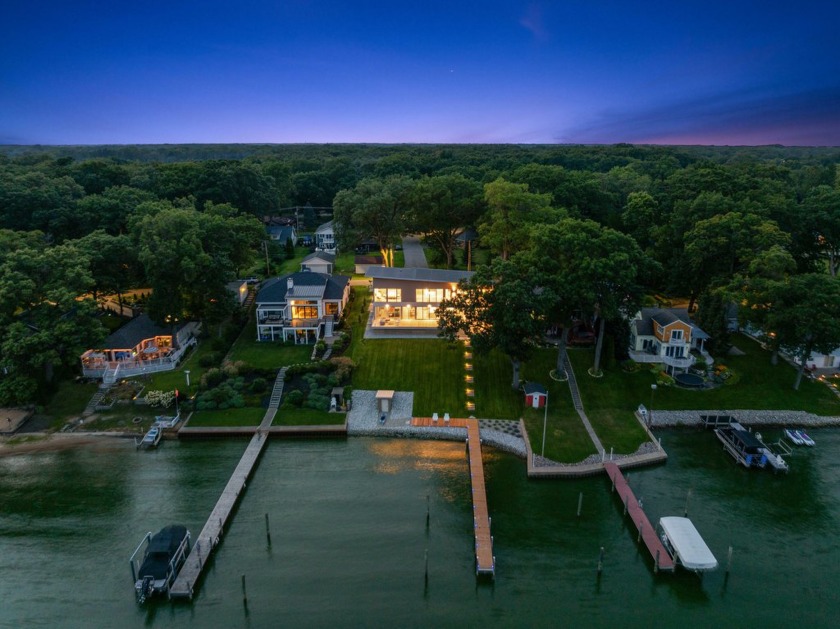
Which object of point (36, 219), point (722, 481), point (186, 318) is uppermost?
point (36, 219)

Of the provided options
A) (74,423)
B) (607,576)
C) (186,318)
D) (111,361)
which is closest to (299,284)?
(186,318)

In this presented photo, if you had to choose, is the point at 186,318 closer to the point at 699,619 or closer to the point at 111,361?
the point at 111,361

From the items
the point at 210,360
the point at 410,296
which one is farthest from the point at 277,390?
the point at 410,296

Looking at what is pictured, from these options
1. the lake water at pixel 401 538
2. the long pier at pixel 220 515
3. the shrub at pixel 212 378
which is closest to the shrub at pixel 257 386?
the long pier at pixel 220 515

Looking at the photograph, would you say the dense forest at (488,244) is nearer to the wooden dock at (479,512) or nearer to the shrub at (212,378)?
the wooden dock at (479,512)

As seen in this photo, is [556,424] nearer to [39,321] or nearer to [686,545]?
[686,545]
